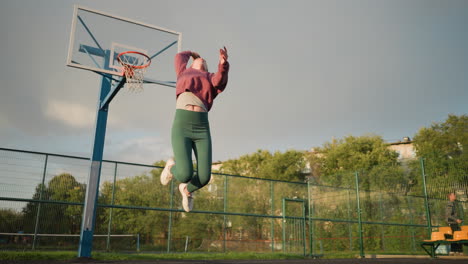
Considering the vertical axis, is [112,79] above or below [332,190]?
above

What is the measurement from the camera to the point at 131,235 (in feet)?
35.8

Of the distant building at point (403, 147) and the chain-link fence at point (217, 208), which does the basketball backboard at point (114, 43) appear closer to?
the chain-link fence at point (217, 208)

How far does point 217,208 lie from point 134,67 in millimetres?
6474

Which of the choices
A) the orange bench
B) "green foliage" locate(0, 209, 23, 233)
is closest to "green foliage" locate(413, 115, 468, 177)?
the orange bench

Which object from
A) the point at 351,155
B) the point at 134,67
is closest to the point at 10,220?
the point at 134,67

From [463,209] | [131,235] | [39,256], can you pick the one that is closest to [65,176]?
[39,256]

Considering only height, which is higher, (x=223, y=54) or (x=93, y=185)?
(x=223, y=54)

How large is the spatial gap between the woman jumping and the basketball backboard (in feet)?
13.6

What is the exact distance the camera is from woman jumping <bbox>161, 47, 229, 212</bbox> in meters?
3.08

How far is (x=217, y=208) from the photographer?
480 inches

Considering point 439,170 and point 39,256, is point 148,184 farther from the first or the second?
point 439,170

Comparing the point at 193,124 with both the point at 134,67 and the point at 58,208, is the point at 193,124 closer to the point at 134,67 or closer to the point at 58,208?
the point at 134,67

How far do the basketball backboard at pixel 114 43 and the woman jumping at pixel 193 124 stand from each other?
415 centimetres

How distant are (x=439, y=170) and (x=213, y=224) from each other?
763cm
